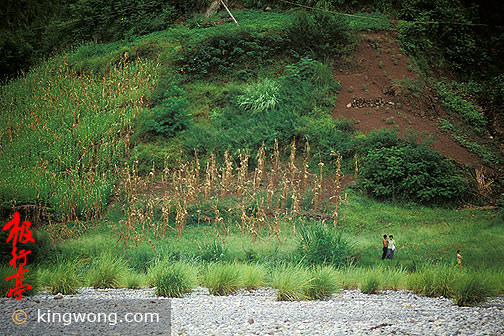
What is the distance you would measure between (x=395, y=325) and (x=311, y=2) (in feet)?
32.6

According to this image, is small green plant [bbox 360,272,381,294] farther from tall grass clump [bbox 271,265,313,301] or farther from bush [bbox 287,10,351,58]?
bush [bbox 287,10,351,58]

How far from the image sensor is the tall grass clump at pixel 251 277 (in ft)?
14.1

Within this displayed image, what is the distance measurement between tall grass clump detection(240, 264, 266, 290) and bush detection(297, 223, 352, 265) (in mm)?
833

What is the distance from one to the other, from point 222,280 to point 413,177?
4048 mm

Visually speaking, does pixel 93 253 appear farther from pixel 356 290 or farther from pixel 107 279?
pixel 356 290

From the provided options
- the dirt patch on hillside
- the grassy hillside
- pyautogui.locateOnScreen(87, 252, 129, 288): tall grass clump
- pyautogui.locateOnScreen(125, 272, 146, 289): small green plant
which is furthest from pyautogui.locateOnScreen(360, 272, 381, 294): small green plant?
the dirt patch on hillside

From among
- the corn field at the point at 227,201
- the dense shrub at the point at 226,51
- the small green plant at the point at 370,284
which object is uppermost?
the dense shrub at the point at 226,51

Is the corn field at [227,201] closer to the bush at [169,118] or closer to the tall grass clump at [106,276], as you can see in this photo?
the bush at [169,118]

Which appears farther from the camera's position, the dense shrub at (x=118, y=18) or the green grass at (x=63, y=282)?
the dense shrub at (x=118, y=18)

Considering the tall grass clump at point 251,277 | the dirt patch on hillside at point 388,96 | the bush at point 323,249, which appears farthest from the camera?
the dirt patch on hillside at point 388,96

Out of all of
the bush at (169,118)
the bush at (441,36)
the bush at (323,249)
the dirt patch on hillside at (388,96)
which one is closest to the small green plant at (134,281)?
the bush at (323,249)

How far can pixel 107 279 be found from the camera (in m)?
4.34

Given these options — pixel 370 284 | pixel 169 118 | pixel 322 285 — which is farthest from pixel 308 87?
pixel 322 285

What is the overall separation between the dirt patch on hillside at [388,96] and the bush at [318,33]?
1.53 ft
